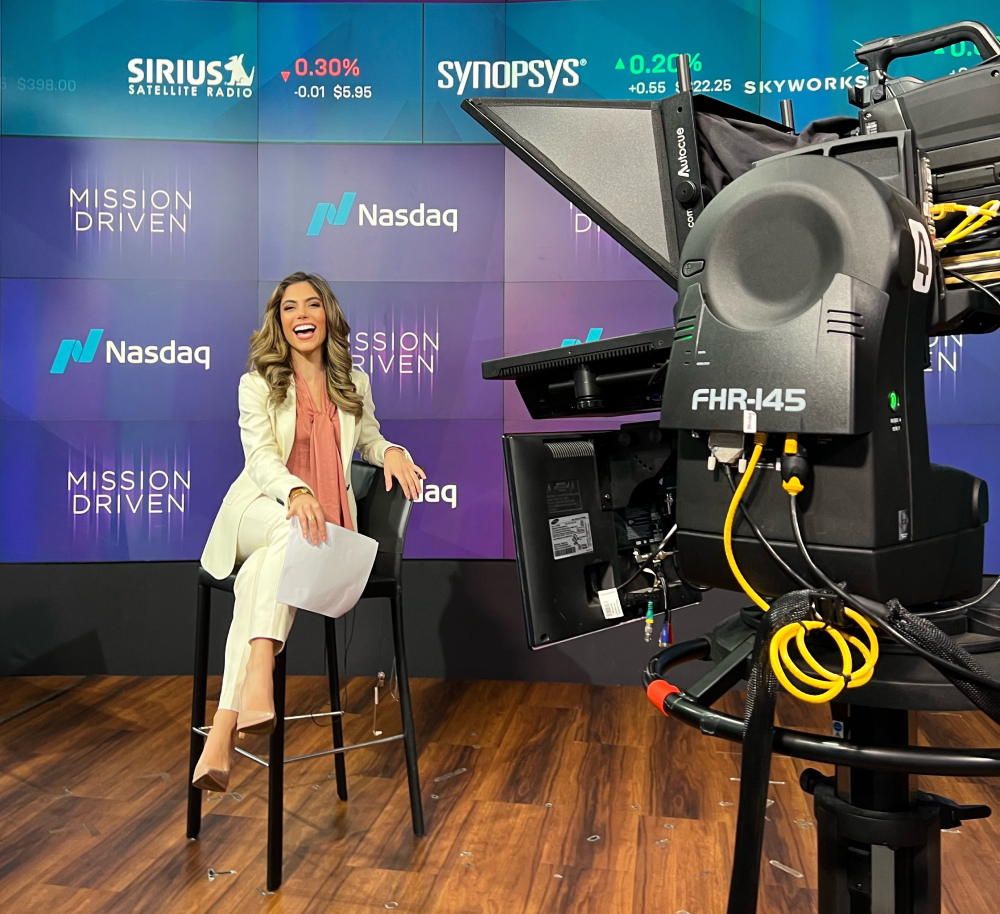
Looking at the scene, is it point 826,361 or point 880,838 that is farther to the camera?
point 880,838

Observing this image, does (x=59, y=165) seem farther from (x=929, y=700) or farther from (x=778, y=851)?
(x=929, y=700)

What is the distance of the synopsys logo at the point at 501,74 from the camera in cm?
363

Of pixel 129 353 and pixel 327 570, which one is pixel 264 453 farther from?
pixel 129 353

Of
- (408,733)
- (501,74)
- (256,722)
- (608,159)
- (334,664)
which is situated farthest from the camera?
(501,74)

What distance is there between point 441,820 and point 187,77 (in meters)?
2.94

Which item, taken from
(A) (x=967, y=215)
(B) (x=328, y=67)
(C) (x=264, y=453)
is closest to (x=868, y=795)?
(A) (x=967, y=215)

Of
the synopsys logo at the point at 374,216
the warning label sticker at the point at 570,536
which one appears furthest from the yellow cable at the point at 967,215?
the synopsys logo at the point at 374,216

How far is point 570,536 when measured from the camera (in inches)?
40.7

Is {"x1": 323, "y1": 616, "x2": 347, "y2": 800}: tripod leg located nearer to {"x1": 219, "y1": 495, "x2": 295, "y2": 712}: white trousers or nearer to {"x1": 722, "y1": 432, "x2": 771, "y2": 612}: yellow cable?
{"x1": 219, "y1": 495, "x2": 295, "y2": 712}: white trousers

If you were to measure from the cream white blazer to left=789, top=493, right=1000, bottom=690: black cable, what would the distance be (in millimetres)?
1719

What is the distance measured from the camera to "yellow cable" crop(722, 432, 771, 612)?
78cm

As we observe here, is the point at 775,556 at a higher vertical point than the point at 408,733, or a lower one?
higher

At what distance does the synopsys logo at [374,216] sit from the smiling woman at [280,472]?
116cm

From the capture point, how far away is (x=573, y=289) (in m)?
3.66
